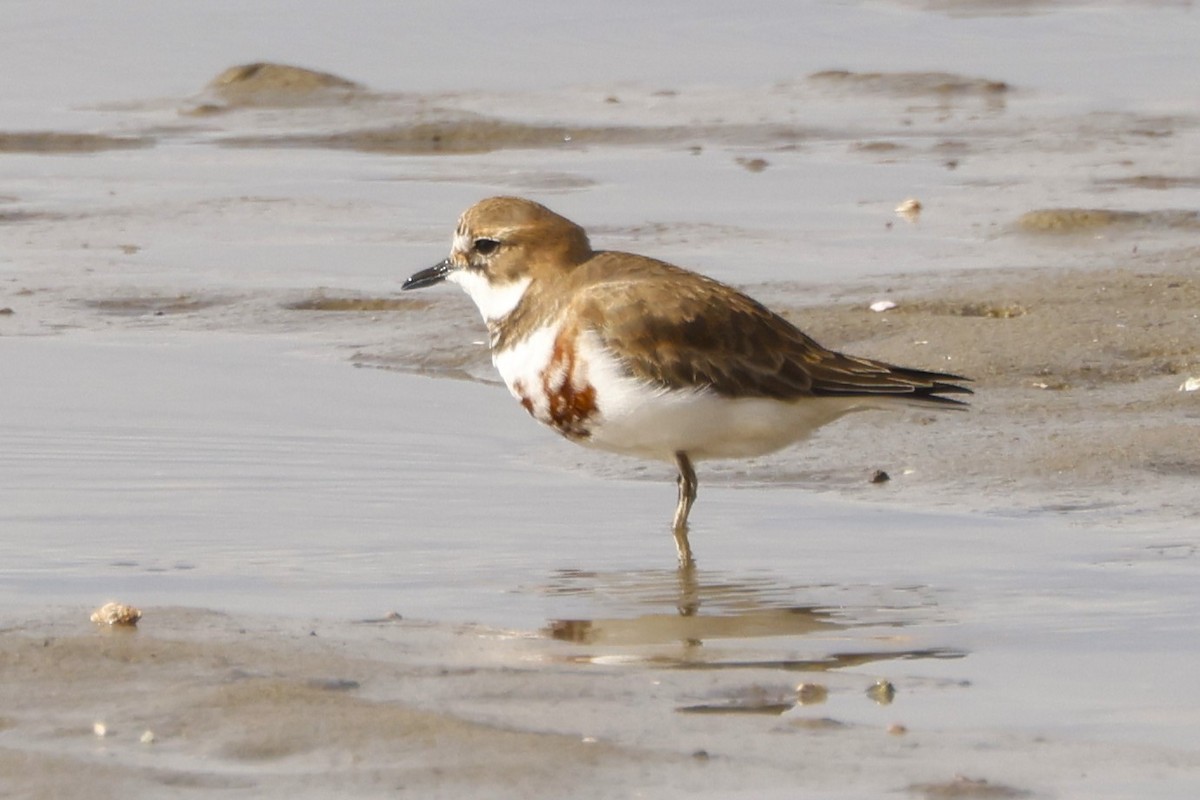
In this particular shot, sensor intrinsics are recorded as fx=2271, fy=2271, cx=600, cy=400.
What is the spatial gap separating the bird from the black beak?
1.00ft

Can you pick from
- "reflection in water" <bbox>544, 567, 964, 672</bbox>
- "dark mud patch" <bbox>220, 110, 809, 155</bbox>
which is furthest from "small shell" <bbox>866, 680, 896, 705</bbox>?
"dark mud patch" <bbox>220, 110, 809, 155</bbox>

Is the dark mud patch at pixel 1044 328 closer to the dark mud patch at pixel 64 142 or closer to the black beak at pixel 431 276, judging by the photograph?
the black beak at pixel 431 276

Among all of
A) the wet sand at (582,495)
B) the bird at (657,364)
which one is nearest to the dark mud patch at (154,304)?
the wet sand at (582,495)

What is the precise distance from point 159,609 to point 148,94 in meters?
11.2

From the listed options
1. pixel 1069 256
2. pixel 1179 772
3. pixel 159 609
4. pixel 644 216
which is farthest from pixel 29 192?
pixel 1179 772

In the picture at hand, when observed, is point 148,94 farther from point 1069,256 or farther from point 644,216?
point 1069,256

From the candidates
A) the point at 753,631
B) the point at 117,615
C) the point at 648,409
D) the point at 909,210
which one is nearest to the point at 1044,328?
the point at 648,409

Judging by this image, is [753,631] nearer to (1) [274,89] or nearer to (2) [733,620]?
(2) [733,620]

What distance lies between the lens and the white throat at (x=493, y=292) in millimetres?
6668

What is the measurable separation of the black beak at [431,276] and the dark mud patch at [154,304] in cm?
252

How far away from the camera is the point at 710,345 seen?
638 cm

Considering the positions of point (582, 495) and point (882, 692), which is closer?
point (882, 692)

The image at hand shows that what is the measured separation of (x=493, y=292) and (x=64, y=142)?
26.3 feet

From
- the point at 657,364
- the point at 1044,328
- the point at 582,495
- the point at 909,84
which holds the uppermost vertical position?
the point at 909,84
